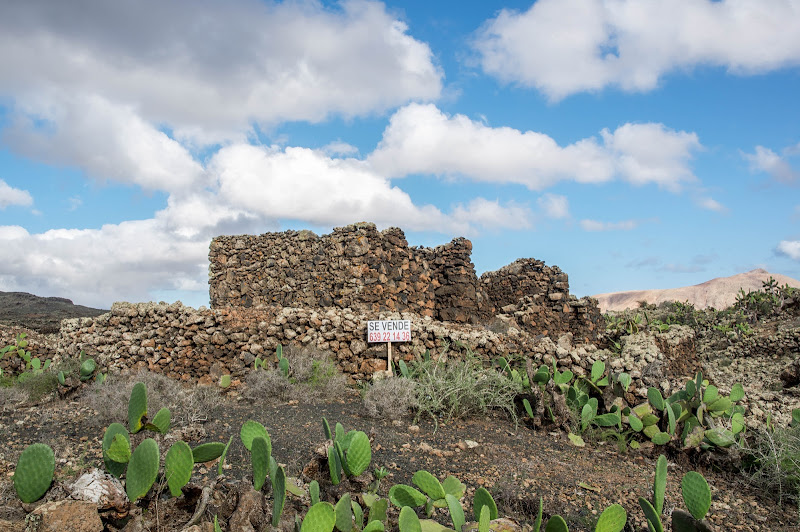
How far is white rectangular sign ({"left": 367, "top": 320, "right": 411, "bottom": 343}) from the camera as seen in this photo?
796cm

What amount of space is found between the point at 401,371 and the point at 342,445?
13.3 feet

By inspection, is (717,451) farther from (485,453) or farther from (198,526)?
(198,526)

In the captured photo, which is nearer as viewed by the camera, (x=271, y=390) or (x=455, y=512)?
(x=455, y=512)

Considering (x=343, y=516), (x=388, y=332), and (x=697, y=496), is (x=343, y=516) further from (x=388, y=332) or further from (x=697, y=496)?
(x=388, y=332)

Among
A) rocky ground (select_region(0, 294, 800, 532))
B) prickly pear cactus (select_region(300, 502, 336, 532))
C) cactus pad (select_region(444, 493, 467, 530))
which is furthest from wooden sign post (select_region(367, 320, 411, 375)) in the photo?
prickly pear cactus (select_region(300, 502, 336, 532))

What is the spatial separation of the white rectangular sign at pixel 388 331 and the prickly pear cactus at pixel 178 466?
534cm

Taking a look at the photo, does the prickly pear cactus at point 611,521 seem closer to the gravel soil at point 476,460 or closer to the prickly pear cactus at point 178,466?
the gravel soil at point 476,460

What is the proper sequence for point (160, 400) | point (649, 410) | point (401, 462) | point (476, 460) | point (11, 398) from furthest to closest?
point (11, 398)
point (160, 400)
point (649, 410)
point (476, 460)
point (401, 462)

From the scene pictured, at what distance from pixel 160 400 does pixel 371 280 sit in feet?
20.6

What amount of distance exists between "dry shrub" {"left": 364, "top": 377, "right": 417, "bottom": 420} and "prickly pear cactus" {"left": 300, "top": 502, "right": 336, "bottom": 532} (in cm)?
364

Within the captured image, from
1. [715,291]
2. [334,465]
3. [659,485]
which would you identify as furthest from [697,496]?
[715,291]

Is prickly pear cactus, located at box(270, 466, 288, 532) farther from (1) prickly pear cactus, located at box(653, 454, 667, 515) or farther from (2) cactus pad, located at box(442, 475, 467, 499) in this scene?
(1) prickly pear cactus, located at box(653, 454, 667, 515)

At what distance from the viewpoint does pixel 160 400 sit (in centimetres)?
644

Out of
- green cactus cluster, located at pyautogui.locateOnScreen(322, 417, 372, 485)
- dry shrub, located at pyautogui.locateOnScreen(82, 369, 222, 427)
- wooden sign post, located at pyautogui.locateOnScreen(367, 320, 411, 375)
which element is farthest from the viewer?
wooden sign post, located at pyautogui.locateOnScreen(367, 320, 411, 375)
